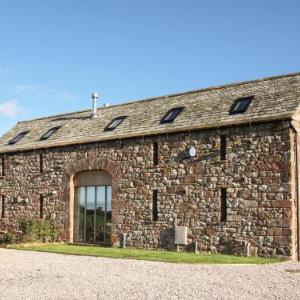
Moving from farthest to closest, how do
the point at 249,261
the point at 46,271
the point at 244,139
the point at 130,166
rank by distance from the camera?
1. the point at 130,166
2. the point at 244,139
3. the point at 249,261
4. the point at 46,271

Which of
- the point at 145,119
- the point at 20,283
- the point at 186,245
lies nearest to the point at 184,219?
the point at 186,245

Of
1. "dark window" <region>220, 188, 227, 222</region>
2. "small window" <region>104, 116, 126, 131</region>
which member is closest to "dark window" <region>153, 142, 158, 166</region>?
"small window" <region>104, 116, 126, 131</region>

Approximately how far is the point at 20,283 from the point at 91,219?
1160 cm

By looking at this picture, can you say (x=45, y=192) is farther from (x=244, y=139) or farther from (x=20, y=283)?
(x=20, y=283)

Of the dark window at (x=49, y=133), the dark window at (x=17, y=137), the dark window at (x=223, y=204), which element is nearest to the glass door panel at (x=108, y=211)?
the dark window at (x=49, y=133)

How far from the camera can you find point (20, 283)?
12031 millimetres

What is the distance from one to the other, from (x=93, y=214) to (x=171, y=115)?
5.65 meters

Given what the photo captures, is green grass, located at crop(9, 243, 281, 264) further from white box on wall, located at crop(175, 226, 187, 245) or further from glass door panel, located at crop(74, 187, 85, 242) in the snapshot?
glass door panel, located at crop(74, 187, 85, 242)

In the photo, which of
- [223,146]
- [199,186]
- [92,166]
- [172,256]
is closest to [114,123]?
[92,166]

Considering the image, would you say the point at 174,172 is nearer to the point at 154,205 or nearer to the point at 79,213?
the point at 154,205

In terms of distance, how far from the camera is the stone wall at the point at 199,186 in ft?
58.4

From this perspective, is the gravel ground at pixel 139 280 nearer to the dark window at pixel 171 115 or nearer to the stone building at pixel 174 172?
the stone building at pixel 174 172

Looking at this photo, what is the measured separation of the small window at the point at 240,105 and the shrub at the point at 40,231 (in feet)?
32.9

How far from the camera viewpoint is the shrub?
953 inches
